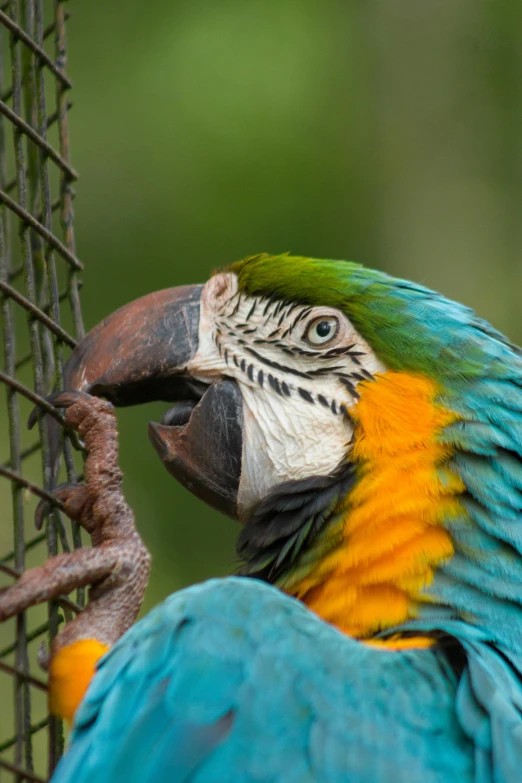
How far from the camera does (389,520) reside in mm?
2148

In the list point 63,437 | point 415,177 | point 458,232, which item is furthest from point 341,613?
point 415,177

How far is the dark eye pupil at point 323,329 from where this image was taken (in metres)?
2.45

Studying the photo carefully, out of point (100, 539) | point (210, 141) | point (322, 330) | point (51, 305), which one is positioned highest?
point (210, 141)

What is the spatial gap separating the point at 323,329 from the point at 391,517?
534 millimetres

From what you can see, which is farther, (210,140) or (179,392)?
(210,140)

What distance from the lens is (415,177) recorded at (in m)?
5.79

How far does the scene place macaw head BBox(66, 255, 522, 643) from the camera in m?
2.08

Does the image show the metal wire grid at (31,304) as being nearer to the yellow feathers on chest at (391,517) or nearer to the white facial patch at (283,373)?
the white facial patch at (283,373)

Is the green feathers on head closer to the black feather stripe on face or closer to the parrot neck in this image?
the parrot neck

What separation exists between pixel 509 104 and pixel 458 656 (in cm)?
491

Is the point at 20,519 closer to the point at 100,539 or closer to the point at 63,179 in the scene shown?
the point at 100,539

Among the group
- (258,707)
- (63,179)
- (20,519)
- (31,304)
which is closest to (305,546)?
(258,707)

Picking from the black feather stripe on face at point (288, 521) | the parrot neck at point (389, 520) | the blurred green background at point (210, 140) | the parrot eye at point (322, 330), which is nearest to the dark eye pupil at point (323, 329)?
the parrot eye at point (322, 330)

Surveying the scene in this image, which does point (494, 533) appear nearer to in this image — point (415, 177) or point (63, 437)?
point (63, 437)
